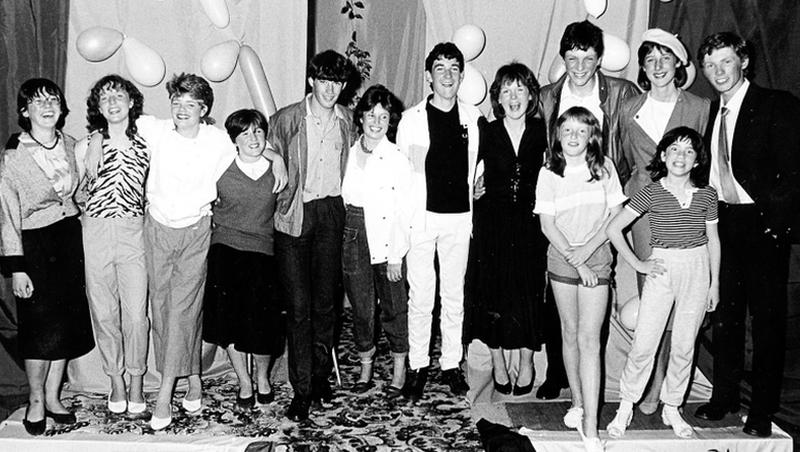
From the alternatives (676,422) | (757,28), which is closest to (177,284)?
(676,422)

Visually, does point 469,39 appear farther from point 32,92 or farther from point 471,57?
point 32,92

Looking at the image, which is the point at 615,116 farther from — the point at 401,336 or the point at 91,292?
the point at 91,292

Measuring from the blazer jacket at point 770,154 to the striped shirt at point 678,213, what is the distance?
21 centimetres

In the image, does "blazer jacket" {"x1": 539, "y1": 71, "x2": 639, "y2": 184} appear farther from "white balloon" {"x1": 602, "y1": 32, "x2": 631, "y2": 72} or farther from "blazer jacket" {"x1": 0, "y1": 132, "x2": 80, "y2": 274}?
"blazer jacket" {"x1": 0, "y1": 132, "x2": 80, "y2": 274}

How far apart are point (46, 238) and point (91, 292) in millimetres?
289

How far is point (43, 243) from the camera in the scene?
3.25 meters

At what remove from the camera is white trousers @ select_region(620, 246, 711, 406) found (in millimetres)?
3156

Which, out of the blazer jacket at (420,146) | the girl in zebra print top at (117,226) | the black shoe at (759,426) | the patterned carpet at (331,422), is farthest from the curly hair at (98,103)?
the black shoe at (759,426)

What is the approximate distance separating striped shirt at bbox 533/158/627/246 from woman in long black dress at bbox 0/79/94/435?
1944mm

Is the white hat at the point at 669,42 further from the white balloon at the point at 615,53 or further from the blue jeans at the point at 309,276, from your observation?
the blue jeans at the point at 309,276

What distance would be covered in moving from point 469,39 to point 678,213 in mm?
1294

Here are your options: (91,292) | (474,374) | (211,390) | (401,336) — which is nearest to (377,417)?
(401,336)

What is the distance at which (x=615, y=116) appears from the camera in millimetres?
3449

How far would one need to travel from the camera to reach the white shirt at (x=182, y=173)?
128 inches
